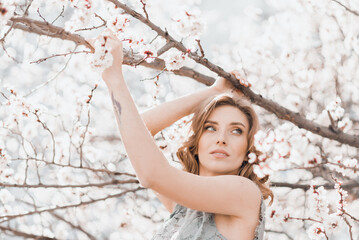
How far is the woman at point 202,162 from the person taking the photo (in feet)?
3.79

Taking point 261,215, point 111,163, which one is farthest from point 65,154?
point 261,215

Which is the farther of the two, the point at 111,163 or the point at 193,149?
the point at 111,163

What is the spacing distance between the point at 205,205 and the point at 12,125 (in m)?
2.39

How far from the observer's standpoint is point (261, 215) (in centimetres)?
149

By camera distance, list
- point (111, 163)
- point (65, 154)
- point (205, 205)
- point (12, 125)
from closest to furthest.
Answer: point (205, 205) → point (12, 125) → point (65, 154) → point (111, 163)

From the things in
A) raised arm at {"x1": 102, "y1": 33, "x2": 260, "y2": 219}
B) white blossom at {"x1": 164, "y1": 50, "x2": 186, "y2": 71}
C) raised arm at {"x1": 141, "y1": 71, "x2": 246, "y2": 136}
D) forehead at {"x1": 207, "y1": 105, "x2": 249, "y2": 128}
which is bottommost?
raised arm at {"x1": 102, "y1": 33, "x2": 260, "y2": 219}

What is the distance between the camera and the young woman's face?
1.61 metres

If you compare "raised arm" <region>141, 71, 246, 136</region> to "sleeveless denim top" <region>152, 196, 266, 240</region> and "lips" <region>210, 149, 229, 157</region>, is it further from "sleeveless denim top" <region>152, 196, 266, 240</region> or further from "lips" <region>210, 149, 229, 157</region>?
"sleeveless denim top" <region>152, 196, 266, 240</region>

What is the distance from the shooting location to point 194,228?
1.46 meters

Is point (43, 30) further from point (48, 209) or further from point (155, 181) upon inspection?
point (48, 209)

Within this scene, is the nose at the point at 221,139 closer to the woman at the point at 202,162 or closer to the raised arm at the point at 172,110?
the woman at the point at 202,162

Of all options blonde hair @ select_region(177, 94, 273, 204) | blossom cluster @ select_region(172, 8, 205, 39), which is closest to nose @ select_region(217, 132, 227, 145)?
blonde hair @ select_region(177, 94, 273, 204)

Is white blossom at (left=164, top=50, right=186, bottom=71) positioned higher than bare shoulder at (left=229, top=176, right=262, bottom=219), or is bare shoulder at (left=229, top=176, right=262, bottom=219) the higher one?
white blossom at (left=164, top=50, right=186, bottom=71)

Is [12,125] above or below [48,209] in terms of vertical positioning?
above
